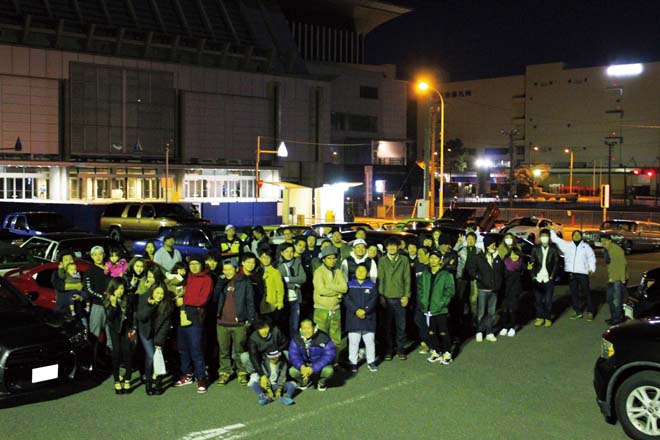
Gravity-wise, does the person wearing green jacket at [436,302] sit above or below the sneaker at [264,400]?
above

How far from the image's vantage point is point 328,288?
33.6 ft

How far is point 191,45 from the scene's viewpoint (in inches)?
2405

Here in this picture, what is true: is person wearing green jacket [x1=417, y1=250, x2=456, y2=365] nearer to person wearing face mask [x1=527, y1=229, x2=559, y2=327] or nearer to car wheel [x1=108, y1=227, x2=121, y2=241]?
person wearing face mask [x1=527, y1=229, x2=559, y2=327]

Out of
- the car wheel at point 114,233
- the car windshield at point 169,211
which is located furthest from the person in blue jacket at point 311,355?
the car wheel at point 114,233

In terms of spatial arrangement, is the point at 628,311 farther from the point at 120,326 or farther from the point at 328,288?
the point at 120,326

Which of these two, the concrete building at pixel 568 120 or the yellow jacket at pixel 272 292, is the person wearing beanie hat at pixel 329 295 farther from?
the concrete building at pixel 568 120

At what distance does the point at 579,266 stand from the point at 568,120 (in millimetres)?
104992

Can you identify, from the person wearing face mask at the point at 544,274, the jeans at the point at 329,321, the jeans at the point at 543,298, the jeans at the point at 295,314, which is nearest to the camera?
the jeans at the point at 329,321

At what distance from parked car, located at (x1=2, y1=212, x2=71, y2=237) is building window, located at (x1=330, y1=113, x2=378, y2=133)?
5629 centimetres

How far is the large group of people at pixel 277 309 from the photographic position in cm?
914

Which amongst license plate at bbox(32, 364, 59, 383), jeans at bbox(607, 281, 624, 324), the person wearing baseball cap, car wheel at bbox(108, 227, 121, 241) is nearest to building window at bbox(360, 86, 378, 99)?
car wheel at bbox(108, 227, 121, 241)

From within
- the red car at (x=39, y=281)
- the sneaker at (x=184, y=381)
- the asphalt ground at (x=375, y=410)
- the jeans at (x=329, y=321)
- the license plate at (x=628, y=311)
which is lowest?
the asphalt ground at (x=375, y=410)

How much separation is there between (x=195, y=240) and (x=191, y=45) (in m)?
44.1

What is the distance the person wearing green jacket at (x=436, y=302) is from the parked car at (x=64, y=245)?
6555 mm
